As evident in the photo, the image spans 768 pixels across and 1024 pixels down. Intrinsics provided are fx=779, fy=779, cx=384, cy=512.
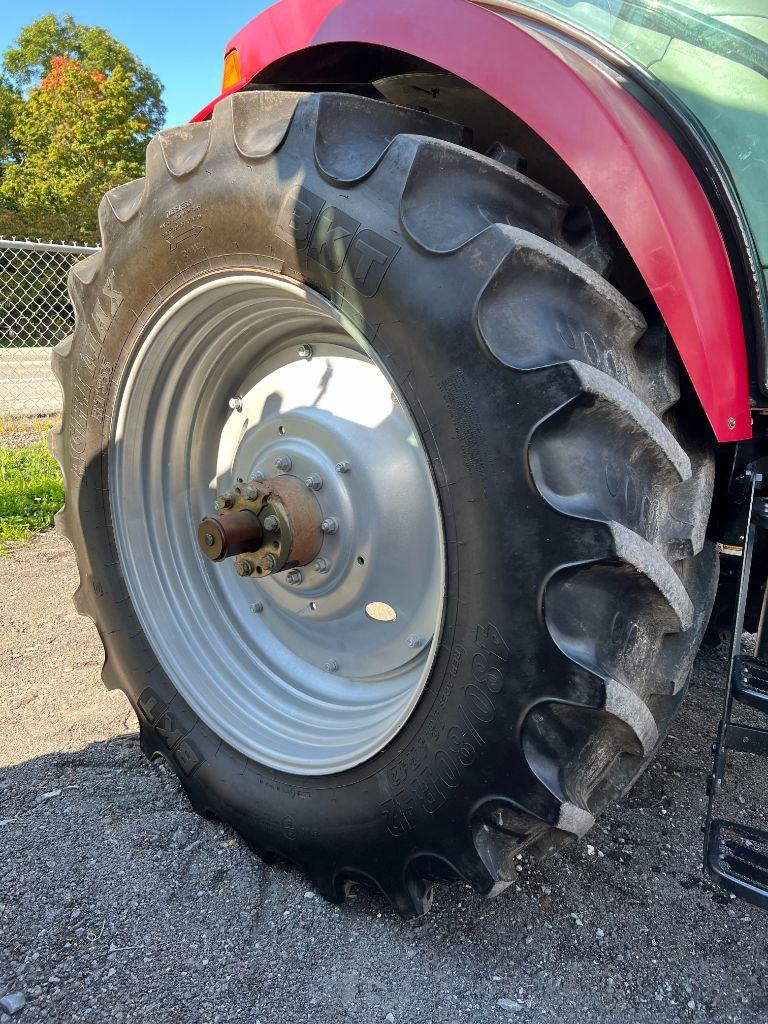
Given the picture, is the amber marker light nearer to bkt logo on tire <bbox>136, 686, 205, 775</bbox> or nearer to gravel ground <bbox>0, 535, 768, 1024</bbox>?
bkt logo on tire <bbox>136, 686, 205, 775</bbox>

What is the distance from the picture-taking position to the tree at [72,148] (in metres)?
21.1

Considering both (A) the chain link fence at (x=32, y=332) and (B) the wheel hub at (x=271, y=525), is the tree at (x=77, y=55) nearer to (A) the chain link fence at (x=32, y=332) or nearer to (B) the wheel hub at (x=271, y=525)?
(A) the chain link fence at (x=32, y=332)

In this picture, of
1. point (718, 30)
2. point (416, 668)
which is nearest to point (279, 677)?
point (416, 668)

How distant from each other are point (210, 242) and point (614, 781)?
4.42 feet

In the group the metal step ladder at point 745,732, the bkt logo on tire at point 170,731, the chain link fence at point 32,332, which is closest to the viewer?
the metal step ladder at point 745,732

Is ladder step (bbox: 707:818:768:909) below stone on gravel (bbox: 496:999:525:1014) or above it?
above

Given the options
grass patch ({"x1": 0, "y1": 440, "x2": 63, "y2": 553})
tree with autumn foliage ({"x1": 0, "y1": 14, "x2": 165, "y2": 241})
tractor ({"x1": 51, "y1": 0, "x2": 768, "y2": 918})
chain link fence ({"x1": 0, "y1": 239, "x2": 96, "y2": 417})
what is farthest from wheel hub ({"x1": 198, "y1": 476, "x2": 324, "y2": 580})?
tree with autumn foliage ({"x1": 0, "y1": 14, "x2": 165, "y2": 241})

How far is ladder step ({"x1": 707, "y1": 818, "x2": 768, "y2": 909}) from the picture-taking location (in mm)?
1312

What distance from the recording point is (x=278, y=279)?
155cm

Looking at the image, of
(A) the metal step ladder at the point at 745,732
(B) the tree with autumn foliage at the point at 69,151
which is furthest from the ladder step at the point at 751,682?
(B) the tree with autumn foliage at the point at 69,151

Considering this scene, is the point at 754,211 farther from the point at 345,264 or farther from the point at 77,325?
the point at 77,325

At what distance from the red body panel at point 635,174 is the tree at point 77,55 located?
2631 cm

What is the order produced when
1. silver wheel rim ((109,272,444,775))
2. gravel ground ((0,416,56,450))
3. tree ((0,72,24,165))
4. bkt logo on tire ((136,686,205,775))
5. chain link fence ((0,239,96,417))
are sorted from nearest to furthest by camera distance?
1. silver wheel rim ((109,272,444,775))
2. bkt logo on tire ((136,686,205,775))
3. gravel ground ((0,416,56,450))
4. chain link fence ((0,239,96,417))
5. tree ((0,72,24,165))

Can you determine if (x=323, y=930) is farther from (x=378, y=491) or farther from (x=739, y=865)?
(x=378, y=491)
